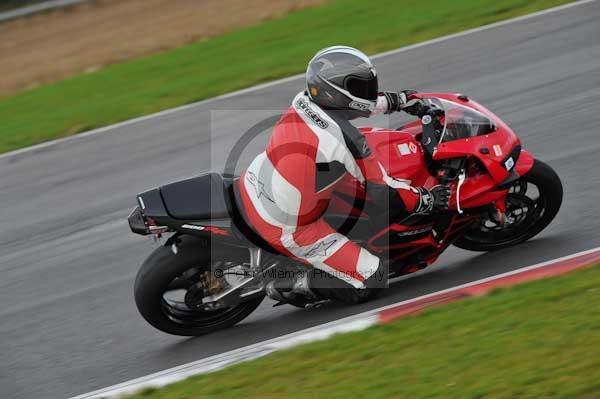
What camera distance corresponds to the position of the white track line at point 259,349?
Answer: 5.93 metres

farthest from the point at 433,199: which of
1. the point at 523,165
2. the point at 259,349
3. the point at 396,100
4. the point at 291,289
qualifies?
the point at 259,349

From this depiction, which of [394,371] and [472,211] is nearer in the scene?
[394,371]

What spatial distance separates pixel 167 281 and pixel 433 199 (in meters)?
1.88

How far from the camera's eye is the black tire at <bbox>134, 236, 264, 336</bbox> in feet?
20.2

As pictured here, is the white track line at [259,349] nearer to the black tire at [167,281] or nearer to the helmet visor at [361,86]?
the black tire at [167,281]

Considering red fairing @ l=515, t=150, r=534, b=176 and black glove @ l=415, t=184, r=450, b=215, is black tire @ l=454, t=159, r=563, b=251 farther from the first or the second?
black glove @ l=415, t=184, r=450, b=215

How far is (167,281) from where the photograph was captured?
6180 millimetres

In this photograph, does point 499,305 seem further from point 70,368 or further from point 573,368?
point 70,368

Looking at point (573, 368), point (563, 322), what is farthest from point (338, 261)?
point (573, 368)

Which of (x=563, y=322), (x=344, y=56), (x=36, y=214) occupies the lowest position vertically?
(x=36, y=214)

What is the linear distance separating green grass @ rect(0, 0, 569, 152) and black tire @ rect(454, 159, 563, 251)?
4344mm

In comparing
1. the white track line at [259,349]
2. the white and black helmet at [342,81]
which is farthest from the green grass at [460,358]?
the white and black helmet at [342,81]

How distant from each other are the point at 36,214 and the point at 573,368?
20.8 ft

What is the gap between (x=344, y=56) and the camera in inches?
233
